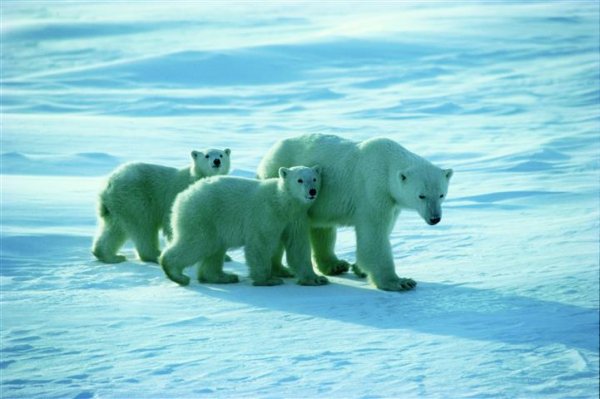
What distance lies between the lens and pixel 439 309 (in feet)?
19.2

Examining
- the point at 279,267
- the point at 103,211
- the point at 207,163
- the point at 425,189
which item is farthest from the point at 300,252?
the point at 103,211

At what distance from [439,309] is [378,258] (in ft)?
2.81

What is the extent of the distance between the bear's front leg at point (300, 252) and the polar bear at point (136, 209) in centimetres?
140

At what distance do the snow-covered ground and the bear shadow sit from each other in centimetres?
2

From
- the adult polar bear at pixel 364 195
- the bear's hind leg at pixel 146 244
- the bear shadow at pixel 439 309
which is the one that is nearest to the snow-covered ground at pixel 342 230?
the bear shadow at pixel 439 309

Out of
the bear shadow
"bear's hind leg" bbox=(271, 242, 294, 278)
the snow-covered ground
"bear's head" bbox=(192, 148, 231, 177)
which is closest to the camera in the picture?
the snow-covered ground

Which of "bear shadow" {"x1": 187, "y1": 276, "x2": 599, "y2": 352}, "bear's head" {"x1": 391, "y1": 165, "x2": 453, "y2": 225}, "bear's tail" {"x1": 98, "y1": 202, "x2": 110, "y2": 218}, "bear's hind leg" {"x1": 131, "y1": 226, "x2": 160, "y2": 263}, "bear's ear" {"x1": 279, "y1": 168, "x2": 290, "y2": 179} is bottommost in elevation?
"bear shadow" {"x1": 187, "y1": 276, "x2": 599, "y2": 352}

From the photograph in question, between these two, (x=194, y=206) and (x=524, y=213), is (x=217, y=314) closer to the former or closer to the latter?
(x=194, y=206)

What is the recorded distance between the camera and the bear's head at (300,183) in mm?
6668

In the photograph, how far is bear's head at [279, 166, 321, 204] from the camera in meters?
6.67

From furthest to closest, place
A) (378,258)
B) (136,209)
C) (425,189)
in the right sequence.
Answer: (136,209), (378,258), (425,189)

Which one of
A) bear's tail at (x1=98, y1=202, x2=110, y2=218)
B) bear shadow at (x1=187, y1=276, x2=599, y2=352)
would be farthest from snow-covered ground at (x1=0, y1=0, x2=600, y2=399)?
bear's tail at (x1=98, y1=202, x2=110, y2=218)

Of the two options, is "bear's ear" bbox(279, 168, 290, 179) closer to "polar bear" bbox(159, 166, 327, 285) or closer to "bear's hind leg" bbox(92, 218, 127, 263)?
"polar bear" bbox(159, 166, 327, 285)

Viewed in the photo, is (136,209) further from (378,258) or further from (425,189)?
(425,189)
